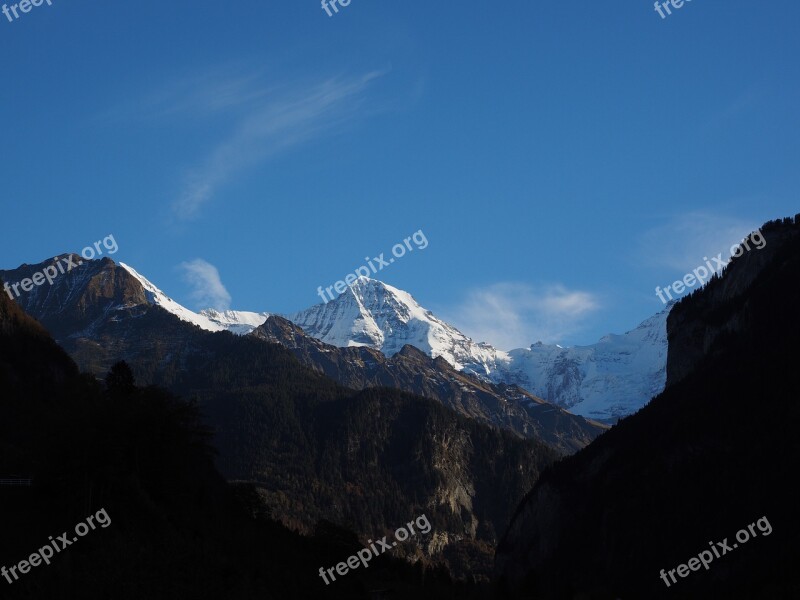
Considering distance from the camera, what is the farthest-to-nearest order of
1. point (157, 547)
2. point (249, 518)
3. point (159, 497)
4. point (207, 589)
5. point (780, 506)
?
point (780, 506) < point (249, 518) < point (159, 497) < point (157, 547) < point (207, 589)

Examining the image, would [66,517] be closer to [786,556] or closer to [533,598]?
[533,598]

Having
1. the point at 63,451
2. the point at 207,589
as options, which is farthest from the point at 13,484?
the point at 207,589

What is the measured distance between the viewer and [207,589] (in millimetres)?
94938

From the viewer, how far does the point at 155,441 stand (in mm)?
125125

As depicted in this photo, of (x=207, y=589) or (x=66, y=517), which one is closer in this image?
(x=207, y=589)

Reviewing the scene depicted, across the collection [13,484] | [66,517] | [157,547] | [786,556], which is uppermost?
[13,484]

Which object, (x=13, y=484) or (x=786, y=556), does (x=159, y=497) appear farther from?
(x=786, y=556)

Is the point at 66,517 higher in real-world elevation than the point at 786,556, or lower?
higher

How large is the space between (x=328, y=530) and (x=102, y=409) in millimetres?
56098

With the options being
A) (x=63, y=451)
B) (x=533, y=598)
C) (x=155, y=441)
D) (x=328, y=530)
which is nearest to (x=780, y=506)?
(x=533, y=598)

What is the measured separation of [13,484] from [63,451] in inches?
238

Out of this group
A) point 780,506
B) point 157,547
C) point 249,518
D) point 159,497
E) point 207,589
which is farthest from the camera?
point 780,506

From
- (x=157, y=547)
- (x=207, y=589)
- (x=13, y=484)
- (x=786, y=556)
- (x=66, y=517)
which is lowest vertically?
(x=786, y=556)

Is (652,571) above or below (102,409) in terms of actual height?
below
